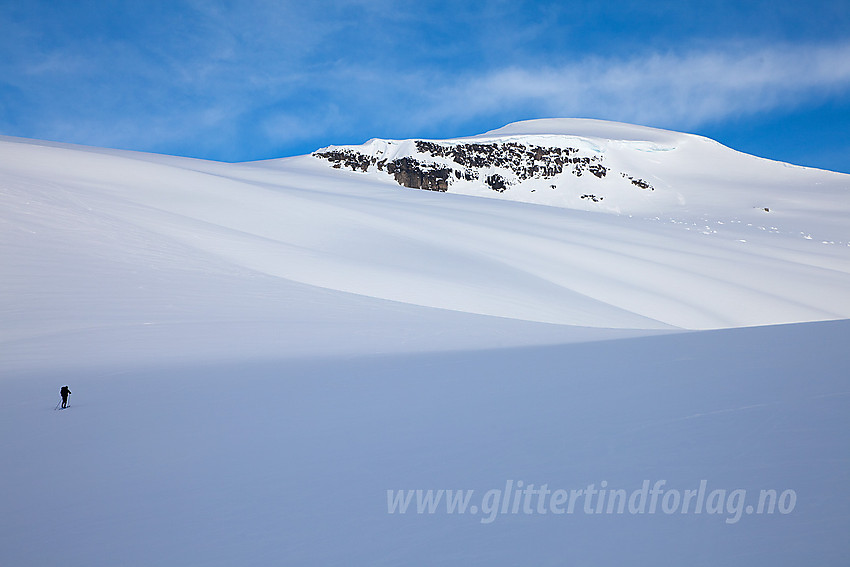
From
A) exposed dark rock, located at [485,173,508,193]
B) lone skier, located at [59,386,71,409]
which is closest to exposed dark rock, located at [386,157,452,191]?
exposed dark rock, located at [485,173,508,193]

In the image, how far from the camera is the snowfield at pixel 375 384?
9.94 ft

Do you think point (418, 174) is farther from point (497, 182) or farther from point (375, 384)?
point (375, 384)

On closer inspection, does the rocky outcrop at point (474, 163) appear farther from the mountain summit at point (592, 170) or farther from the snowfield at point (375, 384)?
the snowfield at point (375, 384)

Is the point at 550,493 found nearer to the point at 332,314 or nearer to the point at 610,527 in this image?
the point at 610,527

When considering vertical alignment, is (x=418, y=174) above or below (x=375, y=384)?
above

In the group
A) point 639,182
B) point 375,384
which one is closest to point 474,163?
point 639,182

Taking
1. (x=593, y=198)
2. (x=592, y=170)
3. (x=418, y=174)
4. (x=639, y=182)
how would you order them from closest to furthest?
(x=593, y=198) < (x=639, y=182) < (x=592, y=170) < (x=418, y=174)

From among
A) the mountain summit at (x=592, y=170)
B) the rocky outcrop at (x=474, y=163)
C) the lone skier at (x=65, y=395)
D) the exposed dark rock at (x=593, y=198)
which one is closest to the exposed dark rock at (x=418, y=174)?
the rocky outcrop at (x=474, y=163)

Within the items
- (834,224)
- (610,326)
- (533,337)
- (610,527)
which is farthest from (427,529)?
(834,224)

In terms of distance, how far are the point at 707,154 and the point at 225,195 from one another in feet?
229

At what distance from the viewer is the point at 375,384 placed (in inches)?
252

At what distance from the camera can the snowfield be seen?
303 centimetres

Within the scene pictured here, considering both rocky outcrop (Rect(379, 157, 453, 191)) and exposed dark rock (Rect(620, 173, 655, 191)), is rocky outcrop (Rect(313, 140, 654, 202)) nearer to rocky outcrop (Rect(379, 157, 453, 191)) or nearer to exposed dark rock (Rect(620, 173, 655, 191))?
rocky outcrop (Rect(379, 157, 453, 191))

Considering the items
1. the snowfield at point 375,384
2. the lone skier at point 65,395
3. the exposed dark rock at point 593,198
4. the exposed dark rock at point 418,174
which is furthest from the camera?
the exposed dark rock at point 418,174
